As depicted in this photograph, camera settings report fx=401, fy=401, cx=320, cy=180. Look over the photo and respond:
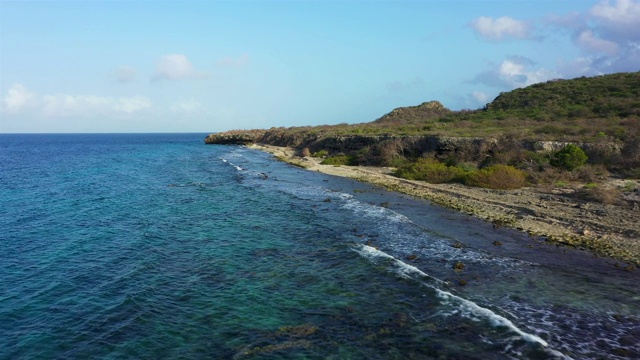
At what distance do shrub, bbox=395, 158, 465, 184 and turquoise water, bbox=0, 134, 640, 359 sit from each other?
34.7ft

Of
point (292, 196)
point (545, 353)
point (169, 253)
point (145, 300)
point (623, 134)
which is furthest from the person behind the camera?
point (623, 134)

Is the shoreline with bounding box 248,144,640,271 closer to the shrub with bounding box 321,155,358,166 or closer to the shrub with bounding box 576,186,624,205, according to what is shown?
the shrub with bounding box 576,186,624,205

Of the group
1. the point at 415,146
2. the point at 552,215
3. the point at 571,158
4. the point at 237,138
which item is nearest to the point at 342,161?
the point at 415,146

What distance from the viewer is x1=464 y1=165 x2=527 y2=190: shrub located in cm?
3250

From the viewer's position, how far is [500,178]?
32906mm

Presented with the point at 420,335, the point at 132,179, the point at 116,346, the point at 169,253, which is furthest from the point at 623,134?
the point at 132,179

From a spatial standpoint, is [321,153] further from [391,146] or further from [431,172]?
[431,172]

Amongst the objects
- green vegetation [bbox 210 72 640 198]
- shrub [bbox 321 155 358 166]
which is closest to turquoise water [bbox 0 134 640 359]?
green vegetation [bbox 210 72 640 198]

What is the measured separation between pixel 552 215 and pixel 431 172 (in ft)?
53.9

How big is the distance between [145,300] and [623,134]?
43.6 meters

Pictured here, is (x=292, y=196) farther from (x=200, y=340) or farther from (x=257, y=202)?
(x=200, y=340)

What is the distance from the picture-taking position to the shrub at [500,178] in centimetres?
3250

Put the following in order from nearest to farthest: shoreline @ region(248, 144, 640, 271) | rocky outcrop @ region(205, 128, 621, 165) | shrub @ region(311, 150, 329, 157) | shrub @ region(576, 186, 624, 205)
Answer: shoreline @ region(248, 144, 640, 271) → shrub @ region(576, 186, 624, 205) → rocky outcrop @ region(205, 128, 621, 165) → shrub @ region(311, 150, 329, 157)

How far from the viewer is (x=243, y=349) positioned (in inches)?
446
